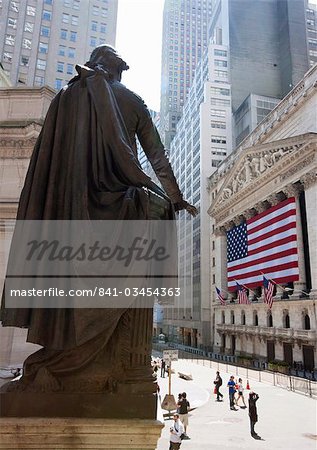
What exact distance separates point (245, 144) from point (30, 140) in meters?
41.9

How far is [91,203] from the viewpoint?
3.38m

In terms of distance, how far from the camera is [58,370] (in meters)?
3.00

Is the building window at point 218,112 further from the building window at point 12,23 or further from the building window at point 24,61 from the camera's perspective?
A: the building window at point 12,23

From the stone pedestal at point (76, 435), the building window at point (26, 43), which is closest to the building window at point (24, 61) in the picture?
the building window at point (26, 43)

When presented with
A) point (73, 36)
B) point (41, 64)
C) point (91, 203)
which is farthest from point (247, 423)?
point (73, 36)

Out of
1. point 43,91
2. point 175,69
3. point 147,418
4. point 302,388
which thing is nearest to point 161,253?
point 147,418

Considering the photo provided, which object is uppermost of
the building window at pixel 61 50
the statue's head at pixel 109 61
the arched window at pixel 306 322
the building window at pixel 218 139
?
the building window at pixel 61 50

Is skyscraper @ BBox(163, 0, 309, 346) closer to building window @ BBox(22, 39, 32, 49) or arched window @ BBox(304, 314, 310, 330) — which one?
arched window @ BBox(304, 314, 310, 330)

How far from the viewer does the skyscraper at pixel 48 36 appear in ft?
186

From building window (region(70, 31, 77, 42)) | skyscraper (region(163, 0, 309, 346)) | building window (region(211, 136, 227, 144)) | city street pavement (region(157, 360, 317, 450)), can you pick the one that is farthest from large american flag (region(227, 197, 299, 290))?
building window (region(70, 31, 77, 42))

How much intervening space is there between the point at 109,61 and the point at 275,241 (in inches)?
1571

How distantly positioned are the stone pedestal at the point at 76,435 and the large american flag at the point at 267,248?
125ft

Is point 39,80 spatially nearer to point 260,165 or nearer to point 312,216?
point 260,165

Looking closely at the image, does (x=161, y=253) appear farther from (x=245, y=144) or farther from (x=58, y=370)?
(x=245, y=144)
